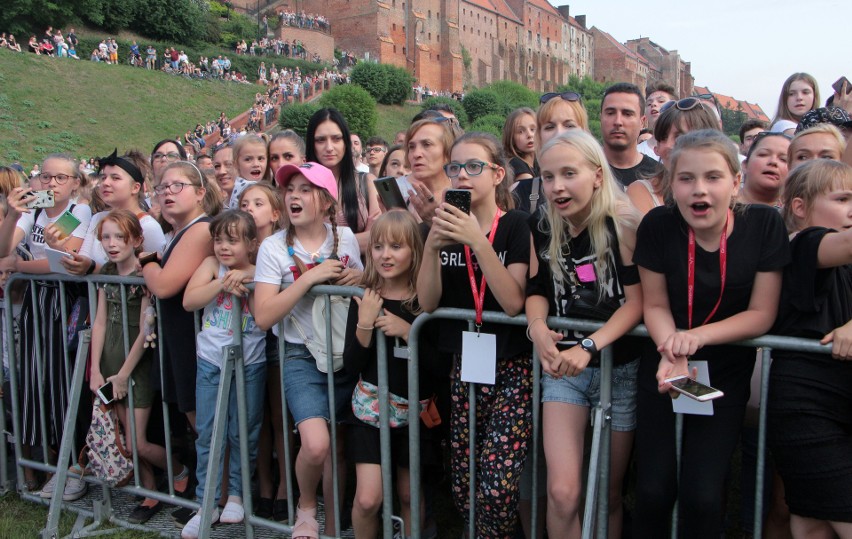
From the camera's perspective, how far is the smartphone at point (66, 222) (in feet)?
13.5

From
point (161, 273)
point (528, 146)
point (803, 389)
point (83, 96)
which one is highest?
point (83, 96)

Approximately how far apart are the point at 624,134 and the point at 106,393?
11.2 ft

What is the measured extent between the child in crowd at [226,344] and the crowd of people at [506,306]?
0.05 ft

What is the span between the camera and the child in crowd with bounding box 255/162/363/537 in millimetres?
3164

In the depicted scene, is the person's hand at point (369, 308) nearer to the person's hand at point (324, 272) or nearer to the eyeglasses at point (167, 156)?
the person's hand at point (324, 272)

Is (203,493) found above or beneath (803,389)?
beneath

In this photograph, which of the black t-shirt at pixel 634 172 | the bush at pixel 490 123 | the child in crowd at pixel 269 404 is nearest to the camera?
the child in crowd at pixel 269 404

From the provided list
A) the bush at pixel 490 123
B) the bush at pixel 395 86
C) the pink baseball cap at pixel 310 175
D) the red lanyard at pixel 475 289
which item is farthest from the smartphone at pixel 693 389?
the bush at pixel 490 123


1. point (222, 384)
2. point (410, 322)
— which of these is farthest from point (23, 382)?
point (410, 322)

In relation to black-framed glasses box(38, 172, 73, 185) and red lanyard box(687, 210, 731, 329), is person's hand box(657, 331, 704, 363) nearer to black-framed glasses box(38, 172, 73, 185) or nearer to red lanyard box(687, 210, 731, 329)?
red lanyard box(687, 210, 731, 329)

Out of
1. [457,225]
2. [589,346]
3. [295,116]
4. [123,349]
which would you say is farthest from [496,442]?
[295,116]

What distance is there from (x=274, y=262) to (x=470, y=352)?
118cm

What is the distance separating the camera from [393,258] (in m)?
2.99

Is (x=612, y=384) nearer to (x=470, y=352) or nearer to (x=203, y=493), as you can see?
(x=470, y=352)
